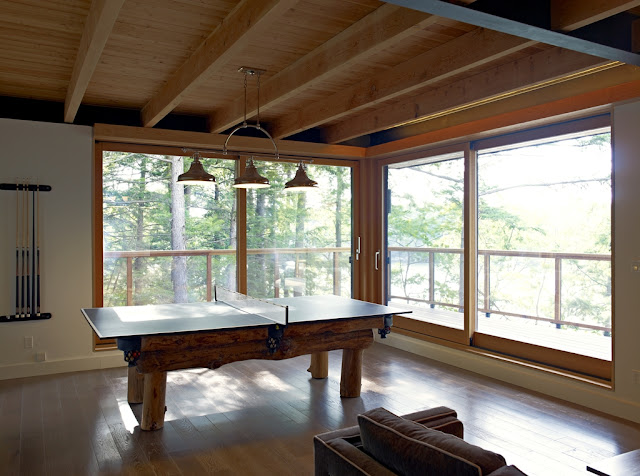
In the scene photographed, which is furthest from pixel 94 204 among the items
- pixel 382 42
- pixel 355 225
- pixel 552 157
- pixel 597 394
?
pixel 597 394

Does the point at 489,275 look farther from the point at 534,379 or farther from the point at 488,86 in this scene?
the point at 488,86

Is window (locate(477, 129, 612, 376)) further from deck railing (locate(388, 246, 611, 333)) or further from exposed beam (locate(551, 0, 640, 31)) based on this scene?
exposed beam (locate(551, 0, 640, 31))

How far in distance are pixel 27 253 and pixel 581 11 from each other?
4.71m

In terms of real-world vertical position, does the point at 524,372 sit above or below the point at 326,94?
below

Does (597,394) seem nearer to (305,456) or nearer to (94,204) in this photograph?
(305,456)

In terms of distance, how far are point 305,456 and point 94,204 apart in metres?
3.36

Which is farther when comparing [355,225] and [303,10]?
[355,225]

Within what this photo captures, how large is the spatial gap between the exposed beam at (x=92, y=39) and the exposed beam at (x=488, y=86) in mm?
2652

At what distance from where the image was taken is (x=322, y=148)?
6211 millimetres

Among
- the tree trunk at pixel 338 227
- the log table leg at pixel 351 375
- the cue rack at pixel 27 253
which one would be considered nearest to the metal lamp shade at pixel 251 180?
the log table leg at pixel 351 375

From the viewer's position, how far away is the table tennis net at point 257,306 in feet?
12.4

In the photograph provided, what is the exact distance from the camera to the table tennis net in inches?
149

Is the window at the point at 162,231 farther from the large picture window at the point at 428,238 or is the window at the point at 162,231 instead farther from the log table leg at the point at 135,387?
the large picture window at the point at 428,238

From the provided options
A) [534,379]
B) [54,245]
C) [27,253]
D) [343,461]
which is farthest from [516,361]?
[27,253]
